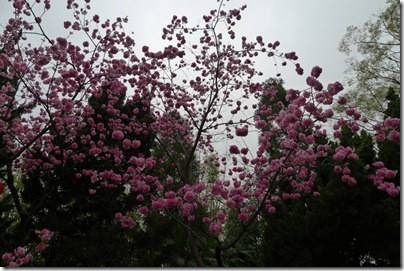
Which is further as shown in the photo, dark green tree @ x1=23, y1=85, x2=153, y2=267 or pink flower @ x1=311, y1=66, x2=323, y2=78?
dark green tree @ x1=23, y1=85, x2=153, y2=267

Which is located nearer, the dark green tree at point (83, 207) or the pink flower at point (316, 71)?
the pink flower at point (316, 71)

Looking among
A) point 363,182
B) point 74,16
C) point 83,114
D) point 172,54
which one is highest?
point 74,16

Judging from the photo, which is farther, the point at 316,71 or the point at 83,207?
the point at 83,207

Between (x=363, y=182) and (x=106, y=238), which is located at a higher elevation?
(x=363, y=182)

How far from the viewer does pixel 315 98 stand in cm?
260

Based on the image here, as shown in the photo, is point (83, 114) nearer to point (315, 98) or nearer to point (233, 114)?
point (233, 114)

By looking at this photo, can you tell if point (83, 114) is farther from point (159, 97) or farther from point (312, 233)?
point (312, 233)

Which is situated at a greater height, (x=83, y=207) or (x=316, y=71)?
(x=316, y=71)

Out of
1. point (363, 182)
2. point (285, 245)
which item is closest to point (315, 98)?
point (363, 182)

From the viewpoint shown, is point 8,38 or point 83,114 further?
point 83,114

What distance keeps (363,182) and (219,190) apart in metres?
3.07

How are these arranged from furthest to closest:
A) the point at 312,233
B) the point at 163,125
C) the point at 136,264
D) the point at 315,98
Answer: the point at 136,264, the point at 163,125, the point at 312,233, the point at 315,98

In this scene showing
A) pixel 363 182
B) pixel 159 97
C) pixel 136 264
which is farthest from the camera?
pixel 136 264

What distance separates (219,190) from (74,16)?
12.9ft
